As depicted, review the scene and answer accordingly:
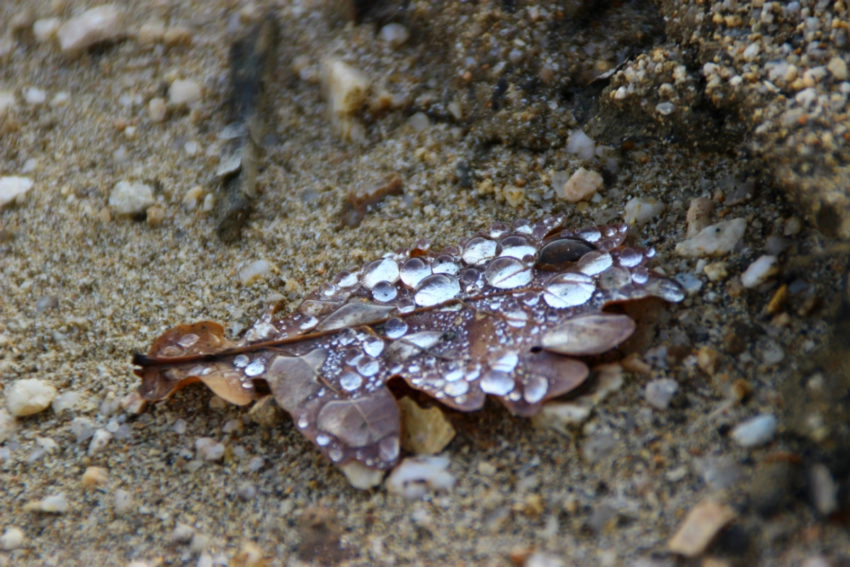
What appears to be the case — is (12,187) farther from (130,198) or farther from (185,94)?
(185,94)

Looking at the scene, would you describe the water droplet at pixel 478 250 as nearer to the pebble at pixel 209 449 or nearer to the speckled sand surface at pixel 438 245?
the speckled sand surface at pixel 438 245

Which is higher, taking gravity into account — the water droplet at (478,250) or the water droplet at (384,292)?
the water droplet at (478,250)

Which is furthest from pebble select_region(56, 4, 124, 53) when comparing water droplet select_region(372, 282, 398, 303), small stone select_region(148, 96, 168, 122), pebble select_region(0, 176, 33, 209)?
water droplet select_region(372, 282, 398, 303)

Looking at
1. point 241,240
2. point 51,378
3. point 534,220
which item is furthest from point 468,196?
point 51,378

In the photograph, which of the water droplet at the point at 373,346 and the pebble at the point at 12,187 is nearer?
the water droplet at the point at 373,346

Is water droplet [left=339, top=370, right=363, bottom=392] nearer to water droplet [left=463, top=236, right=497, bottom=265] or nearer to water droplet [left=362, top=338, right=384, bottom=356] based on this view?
water droplet [left=362, top=338, right=384, bottom=356]

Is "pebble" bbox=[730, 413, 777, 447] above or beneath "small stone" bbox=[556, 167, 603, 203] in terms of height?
beneath

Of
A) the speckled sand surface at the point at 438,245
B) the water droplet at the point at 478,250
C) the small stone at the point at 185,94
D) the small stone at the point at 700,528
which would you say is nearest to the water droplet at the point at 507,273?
the water droplet at the point at 478,250

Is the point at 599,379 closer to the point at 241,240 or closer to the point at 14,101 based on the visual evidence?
the point at 241,240
